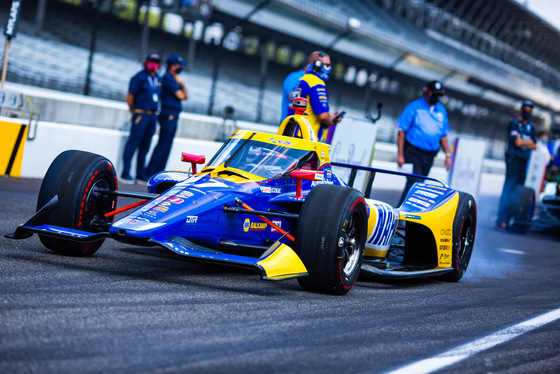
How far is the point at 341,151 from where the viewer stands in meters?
11.8

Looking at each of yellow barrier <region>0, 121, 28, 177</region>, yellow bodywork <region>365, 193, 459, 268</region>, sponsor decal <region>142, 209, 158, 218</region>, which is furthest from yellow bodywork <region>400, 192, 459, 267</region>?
yellow barrier <region>0, 121, 28, 177</region>

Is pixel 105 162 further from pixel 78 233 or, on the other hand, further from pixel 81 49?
pixel 81 49

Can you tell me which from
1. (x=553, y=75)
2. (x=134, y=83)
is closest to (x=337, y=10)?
(x=134, y=83)

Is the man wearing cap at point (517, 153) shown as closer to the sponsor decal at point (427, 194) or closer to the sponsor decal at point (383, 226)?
the sponsor decal at point (427, 194)

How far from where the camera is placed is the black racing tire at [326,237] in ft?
17.4

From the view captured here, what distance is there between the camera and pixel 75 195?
18.3 feet

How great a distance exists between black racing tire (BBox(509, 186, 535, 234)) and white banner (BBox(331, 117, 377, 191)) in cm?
333

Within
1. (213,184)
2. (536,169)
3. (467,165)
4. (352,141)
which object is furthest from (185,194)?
(536,169)

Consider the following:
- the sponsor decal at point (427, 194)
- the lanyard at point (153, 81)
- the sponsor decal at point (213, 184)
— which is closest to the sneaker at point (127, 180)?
the lanyard at point (153, 81)

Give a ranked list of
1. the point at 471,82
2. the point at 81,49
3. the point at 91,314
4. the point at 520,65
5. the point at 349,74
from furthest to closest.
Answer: the point at 520,65
the point at 471,82
the point at 349,74
the point at 81,49
the point at 91,314

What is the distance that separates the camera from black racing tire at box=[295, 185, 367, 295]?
5316 mm

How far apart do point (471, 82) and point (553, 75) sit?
23316mm

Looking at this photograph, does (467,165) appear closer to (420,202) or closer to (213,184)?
(420,202)

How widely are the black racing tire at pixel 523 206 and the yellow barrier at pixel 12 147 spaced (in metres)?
8.06
